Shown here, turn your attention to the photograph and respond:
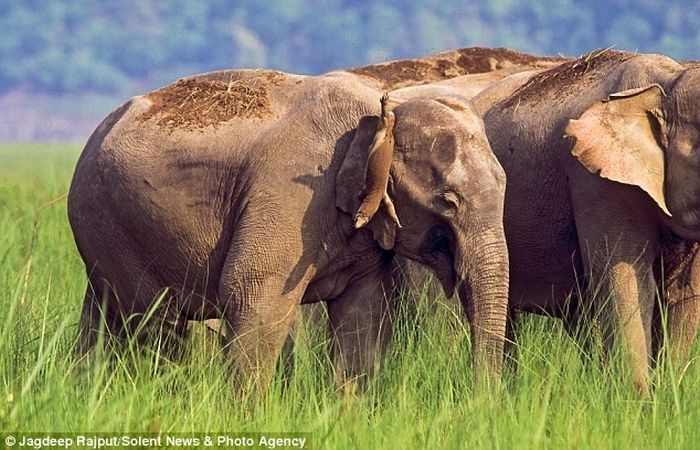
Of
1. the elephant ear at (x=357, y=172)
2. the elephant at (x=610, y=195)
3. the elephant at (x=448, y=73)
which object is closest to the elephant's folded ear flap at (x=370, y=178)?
the elephant ear at (x=357, y=172)

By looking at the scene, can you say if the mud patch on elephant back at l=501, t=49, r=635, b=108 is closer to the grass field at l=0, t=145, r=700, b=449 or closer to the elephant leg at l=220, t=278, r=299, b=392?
the grass field at l=0, t=145, r=700, b=449

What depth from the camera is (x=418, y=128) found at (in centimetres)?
712

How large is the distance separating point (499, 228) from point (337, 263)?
0.84 metres

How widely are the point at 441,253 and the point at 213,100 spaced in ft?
4.71

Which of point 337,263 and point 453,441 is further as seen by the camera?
point 337,263

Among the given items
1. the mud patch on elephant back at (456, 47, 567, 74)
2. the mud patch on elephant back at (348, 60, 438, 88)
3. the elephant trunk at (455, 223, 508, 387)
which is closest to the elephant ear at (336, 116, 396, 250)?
the elephant trunk at (455, 223, 508, 387)

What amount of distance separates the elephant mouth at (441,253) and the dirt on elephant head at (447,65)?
2.94m

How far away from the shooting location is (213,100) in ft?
25.6

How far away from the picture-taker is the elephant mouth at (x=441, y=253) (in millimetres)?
7168

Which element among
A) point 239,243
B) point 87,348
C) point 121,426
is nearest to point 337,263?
point 239,243

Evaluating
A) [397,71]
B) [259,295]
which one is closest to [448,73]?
[397,71]

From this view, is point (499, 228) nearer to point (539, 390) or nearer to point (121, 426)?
point (539, 390)

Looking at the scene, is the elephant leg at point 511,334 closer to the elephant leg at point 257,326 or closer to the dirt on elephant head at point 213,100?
the elephant leg at point 257,326

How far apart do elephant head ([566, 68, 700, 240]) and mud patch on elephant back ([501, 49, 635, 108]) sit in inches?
27.7
